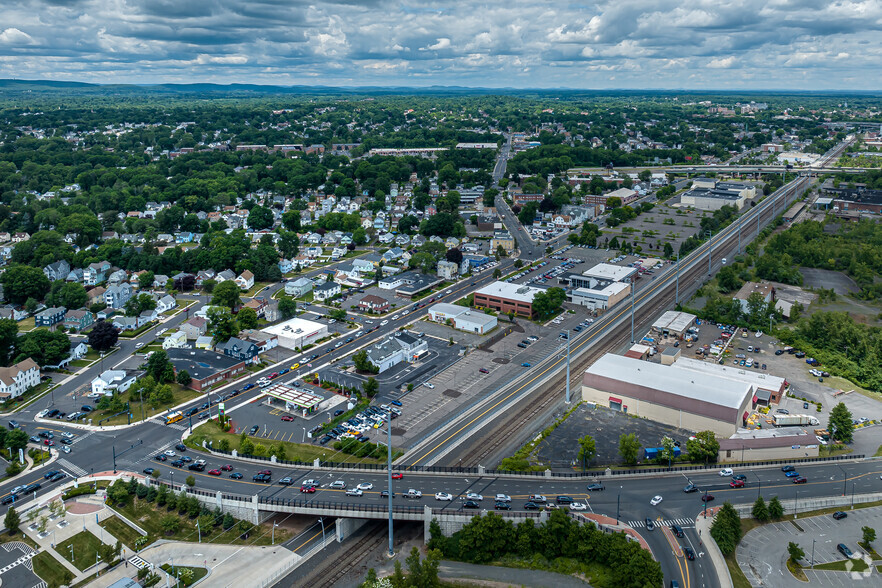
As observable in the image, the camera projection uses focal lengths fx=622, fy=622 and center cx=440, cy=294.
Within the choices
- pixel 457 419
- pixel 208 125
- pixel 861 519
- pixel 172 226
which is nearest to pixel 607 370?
pixel 457 419

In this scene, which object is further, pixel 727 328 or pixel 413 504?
pixel 727 328

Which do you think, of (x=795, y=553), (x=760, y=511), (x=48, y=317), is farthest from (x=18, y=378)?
(x=795, y=553)

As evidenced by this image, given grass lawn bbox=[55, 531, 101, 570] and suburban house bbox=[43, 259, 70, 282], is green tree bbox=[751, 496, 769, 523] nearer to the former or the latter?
grass lawn bbox=[55, 531, 101, 570]

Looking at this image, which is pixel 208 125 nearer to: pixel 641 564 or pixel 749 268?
pixel 749 268

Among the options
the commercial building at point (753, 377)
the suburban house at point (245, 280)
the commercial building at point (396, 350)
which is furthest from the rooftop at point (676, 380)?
the suburban house at point (245, 280)

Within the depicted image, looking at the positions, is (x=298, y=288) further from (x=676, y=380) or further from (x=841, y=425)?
(x=841, y=425)

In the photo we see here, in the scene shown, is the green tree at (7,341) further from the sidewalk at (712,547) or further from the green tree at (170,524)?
the sidewalk at (712,547)

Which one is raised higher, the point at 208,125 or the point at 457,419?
the point at 208,125
